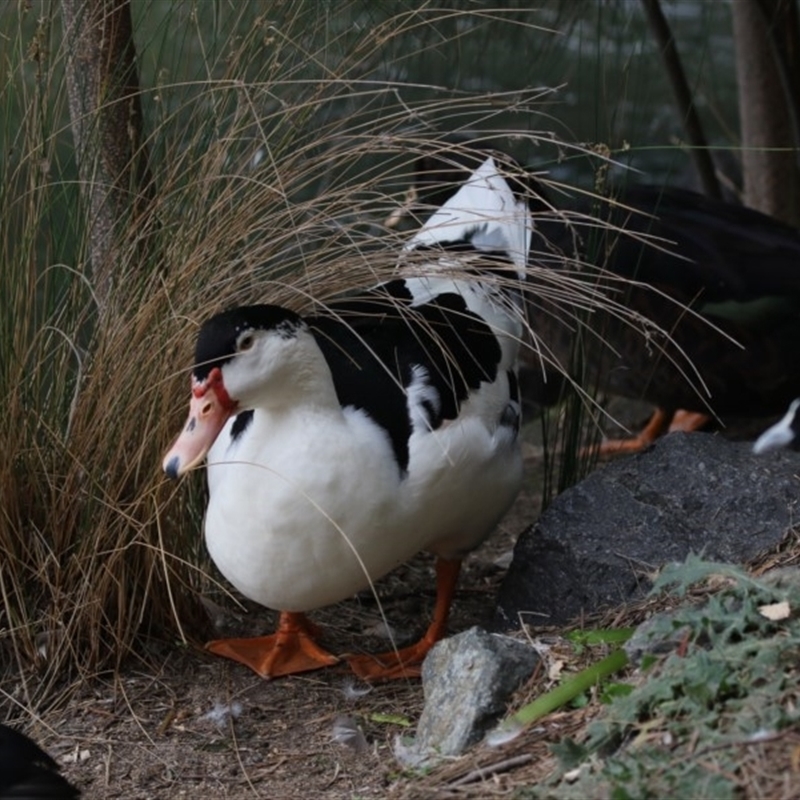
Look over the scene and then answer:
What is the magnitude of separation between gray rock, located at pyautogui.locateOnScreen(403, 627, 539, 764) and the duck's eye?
71 centimetres

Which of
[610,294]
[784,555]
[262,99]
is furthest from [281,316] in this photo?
[610,294]

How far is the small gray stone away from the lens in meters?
2.92

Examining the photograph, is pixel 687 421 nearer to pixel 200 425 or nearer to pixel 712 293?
pixel 712 293

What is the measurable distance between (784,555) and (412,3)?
6.70 feet

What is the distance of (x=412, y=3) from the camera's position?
445 cm

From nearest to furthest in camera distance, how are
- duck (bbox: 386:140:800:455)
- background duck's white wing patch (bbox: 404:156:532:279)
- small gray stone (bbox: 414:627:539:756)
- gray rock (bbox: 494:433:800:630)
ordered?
small gray stone (bbox: 414:627:539:756) < gray rock (bbox: 494:433:800:630) < background duck's white wing patch (bbox: 404:156:532:279) < duck (bbox: 386:140:800:455)

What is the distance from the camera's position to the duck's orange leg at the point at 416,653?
3.58m

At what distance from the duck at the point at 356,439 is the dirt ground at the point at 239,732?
0.08 meters

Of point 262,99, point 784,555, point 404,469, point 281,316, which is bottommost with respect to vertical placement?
point 784,555

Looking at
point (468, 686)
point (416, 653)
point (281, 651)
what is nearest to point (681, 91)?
point (416, 653)

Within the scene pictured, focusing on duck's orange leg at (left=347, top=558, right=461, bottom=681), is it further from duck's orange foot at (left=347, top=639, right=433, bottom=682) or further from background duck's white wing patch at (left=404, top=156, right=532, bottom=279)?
background duck's white wing patch at (left=404, top=156, right=532, bottom=279)

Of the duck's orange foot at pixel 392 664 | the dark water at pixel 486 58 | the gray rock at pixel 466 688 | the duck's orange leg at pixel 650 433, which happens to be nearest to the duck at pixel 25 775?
the gray rock at pixel 466 688

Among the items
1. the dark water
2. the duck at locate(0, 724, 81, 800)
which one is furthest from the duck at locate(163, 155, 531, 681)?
the duck at locate(0, 724, 81, 800)

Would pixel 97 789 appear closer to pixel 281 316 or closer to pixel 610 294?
pixel 281 316
